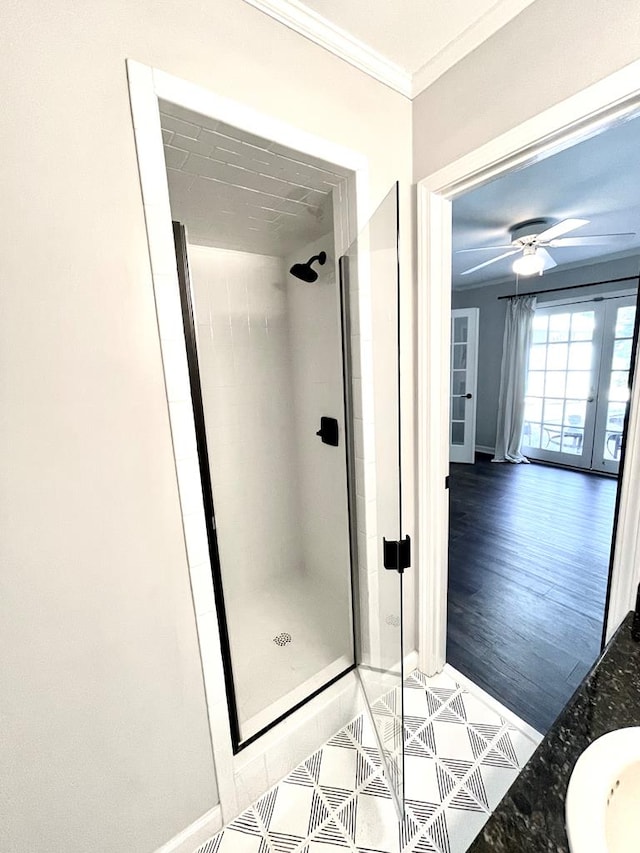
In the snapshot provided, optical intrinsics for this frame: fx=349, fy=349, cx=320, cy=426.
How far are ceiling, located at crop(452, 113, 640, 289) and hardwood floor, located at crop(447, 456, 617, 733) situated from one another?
212 cm

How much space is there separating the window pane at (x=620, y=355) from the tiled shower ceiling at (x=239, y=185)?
408cm

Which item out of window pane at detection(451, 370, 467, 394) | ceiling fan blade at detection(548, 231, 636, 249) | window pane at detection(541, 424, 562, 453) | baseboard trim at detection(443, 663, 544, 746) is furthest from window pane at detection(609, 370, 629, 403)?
baseboard trim at detection(443, 663, 544, 746)

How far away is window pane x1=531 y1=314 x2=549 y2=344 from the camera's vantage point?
4.59m

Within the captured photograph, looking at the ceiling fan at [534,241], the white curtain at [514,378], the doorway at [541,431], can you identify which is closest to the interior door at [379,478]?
the doorway at [541,431]

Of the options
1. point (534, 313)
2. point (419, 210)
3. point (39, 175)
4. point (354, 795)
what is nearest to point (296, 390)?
point (419, 210)

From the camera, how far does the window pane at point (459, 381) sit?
16.1 ft

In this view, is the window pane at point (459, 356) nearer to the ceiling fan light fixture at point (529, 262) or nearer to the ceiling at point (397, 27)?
the ceiling fan light fixture at point (529, 262)

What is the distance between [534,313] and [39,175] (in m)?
5.28

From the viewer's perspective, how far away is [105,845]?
95 centimetres

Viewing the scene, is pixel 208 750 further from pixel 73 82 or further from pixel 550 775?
pixel 73 82

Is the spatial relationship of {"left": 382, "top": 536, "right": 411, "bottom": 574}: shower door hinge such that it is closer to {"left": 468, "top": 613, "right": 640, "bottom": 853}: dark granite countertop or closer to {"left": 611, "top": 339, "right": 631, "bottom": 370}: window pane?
{"left": 468, "top": 613, "right": 640, "bottom": 853}: dark granite countertop

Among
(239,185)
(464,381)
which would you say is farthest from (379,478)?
(464,381)

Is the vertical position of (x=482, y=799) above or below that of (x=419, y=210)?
below

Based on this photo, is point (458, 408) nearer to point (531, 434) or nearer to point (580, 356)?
point (531, 434)
